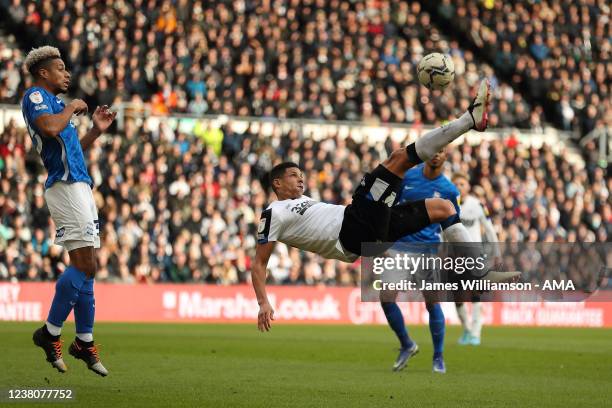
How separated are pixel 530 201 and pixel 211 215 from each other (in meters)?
8.66

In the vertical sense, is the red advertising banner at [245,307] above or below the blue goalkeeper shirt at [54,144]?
below

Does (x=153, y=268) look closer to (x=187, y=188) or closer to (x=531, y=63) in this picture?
(x=187, y=188)

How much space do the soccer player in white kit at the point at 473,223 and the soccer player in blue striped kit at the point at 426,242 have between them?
11.0 ft

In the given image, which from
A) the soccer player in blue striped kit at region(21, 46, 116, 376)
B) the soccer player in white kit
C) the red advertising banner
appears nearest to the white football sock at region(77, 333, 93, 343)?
the soccer player in blue striped kit at region(21, 46, 116, 376)

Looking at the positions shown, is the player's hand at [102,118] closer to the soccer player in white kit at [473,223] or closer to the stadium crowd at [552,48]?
the soccer player in white kit at [473,223]

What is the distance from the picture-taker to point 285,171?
457 inches

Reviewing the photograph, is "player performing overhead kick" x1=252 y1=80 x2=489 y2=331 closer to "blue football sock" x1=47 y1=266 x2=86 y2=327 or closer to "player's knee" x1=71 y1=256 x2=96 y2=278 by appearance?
"player's knee" x1=71 y1=256 x2=96 y2=278

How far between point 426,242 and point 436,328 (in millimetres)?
1194

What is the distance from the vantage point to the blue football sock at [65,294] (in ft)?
34.2

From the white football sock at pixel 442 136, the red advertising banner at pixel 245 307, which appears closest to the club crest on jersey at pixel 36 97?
the white football sock at pixel 442 136

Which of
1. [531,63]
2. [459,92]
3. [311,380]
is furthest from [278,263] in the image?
[311,380]

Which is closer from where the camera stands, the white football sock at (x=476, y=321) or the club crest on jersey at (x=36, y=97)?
the club crest on jersey at (x=36, y=97)

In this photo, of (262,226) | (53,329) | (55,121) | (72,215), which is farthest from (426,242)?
(55,121)

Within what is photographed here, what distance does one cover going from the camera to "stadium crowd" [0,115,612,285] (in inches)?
976
